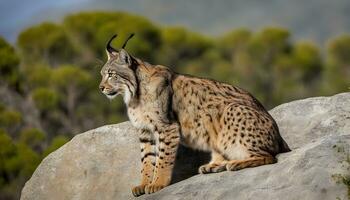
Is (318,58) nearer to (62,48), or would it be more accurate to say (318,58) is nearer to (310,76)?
(310,76)

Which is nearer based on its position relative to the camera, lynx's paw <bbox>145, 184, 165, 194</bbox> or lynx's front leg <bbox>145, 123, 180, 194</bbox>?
lynx's paw <bbox>145, 184, 165, 194</bbox>

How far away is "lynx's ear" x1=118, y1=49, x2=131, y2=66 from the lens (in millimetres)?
13758

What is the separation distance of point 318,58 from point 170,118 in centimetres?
5589

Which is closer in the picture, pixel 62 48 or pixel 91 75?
pixel 91 75

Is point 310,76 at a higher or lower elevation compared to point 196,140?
lower

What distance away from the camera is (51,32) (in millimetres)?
55938

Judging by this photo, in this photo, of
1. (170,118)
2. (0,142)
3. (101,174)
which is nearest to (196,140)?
(170,118)

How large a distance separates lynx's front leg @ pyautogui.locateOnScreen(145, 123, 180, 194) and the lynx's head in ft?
2.78

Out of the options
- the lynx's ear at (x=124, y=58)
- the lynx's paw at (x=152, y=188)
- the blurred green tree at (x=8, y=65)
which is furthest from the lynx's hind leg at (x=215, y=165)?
the blurred green tree at (x=8, y=65)

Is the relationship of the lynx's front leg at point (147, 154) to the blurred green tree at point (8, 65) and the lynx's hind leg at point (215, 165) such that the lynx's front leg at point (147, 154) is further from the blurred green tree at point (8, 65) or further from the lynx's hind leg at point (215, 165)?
the blurred green tree at point (8, 65)

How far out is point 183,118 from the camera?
44.8 feet

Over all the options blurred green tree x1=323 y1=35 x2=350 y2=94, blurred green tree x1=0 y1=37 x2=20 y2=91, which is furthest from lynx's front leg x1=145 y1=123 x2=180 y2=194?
blurred green tree x1=323 y1=35 x2=350 y2=94

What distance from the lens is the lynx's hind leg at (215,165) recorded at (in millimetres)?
12899

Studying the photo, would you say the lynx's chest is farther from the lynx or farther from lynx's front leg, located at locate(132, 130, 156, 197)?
lynx's front leg, located at locate(132, 130, 156, 197)
